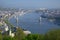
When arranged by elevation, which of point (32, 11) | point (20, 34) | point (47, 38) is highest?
point (47, 38)

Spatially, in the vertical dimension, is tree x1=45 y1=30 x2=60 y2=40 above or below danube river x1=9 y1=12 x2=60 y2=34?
above

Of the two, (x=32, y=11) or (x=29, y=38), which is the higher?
(x=29, y=38)

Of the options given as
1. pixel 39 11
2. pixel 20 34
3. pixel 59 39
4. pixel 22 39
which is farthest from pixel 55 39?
pixel 39 11

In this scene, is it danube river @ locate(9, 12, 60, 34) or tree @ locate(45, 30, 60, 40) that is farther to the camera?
danube river @ locate(9, 12, 60, 34)

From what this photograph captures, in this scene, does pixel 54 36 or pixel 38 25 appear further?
pixel 38 25

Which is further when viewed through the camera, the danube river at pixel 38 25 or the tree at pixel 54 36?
the danube river at pixel 38 25

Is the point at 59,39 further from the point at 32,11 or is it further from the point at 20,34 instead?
the point at 32,11

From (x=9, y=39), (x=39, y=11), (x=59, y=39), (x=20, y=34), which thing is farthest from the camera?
(x=39, y=11)

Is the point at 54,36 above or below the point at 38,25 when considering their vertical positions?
above

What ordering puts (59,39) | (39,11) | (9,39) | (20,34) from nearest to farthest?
(59,39) < (9,39) < (20,34) < (39,11)

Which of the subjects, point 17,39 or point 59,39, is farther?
point 17,39

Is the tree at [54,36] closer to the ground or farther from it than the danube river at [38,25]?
farther from it
